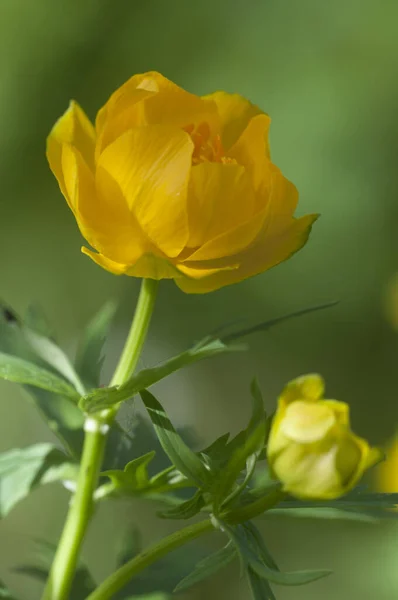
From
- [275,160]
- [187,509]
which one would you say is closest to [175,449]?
[187,509]

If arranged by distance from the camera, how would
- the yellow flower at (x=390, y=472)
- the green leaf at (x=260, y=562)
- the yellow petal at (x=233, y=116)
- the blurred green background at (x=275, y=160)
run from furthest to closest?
1. the blurred green background at (x=275, y=160)
2. the yellow flower at (x=390, y=472)
3. the yellow petal at (x=233, y=116)
4. the green leaf at (x=260, y=562)

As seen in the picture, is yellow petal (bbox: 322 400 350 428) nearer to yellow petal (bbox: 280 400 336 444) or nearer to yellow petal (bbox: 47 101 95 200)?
yellow petal (bbox: 280 400 336 444)

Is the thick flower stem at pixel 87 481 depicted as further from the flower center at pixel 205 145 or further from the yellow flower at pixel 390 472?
the yellow flower at pixel 390 472

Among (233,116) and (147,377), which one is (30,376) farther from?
(233,116)

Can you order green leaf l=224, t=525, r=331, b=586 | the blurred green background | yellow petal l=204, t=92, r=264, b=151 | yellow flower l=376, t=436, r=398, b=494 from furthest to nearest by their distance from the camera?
the blurred green background
yellow flower l=376, t=436, r=398, b=494
yellow petal l=204, t=92, r=264, b=151
green leaf l=224, t=525, r=331, b=586

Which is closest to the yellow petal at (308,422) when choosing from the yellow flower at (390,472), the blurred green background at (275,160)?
the yellow flower at (390,472)

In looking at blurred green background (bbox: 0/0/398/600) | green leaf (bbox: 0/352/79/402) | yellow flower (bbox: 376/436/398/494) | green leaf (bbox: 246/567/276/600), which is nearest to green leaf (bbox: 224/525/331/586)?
green leaf (bbox: 246/567/276/600)
